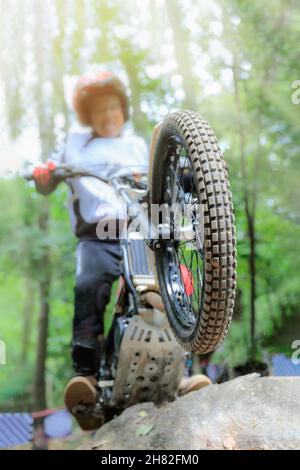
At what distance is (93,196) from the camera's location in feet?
7.28

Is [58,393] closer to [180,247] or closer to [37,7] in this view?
[180,247]

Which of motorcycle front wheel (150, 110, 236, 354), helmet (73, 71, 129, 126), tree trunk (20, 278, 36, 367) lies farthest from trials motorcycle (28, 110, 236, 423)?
tree trunk (20, 278, 36, 367)

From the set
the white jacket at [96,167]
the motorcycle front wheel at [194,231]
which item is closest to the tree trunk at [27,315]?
the white jacket at [96,167]

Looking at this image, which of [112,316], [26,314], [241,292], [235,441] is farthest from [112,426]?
[26,314]

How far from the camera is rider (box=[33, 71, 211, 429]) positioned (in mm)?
2029

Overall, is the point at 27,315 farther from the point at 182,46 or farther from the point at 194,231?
the point at 194,231

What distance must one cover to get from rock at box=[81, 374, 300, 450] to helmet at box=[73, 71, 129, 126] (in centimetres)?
139

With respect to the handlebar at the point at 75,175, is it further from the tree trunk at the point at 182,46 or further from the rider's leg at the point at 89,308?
the tree trunk at the point at 182,46

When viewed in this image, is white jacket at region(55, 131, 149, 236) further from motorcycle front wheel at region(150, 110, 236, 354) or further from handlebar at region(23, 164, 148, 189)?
motorcycle front wheel at region(150, 110, 236, 354)

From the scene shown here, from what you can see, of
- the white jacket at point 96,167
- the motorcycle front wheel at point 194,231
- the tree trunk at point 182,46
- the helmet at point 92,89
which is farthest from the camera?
the tree trunk at point 182,46

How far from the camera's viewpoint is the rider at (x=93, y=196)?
6.66 ft

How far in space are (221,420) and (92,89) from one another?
5.16 feet

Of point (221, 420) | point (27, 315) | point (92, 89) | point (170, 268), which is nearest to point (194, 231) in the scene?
point (170, 268)

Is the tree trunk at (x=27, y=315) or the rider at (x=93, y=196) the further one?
the tree trunk at (x=27, y=315)
